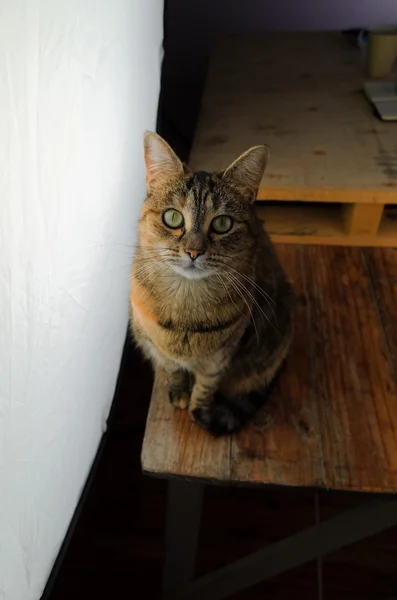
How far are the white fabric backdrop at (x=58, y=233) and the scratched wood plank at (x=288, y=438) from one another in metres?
0.24

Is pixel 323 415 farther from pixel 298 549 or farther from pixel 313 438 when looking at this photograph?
pixel 298 549

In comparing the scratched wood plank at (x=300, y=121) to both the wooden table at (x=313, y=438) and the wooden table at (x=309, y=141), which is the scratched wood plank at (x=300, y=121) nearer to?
the wooden table at (x=309, y=141)

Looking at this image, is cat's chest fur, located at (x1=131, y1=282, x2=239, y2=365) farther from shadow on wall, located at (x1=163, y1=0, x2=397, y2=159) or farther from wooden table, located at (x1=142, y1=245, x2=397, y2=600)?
shadow on wall, located at (x1=163, y1=0, x2=397, y2=159)

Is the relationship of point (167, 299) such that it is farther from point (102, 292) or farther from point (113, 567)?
point (113, 567)

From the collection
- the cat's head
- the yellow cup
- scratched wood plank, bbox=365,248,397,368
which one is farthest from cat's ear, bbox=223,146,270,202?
the yellow cup

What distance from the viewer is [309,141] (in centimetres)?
108

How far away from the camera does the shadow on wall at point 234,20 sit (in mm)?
1521

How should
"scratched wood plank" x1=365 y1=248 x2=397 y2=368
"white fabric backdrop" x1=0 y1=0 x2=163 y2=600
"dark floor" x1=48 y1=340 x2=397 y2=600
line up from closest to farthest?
"white fabric backdrop" x1=0 y1=0 x2=163 y2=600
"scratched wood plank" x1=365 y1=248 x2=397 y2=368
"dark floor" x1=48 y1=340 x2=397 y2=600

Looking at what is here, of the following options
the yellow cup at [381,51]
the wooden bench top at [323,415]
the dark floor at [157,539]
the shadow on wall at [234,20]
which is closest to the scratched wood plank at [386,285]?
the wooden bench top at [323,415]

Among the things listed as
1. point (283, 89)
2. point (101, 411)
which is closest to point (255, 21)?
point (283, 89)

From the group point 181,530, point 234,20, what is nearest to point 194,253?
point 181,530

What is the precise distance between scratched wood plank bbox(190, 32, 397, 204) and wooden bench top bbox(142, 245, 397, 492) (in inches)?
7.9

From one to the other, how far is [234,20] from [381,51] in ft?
1.79

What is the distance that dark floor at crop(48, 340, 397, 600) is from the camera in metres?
1.12
